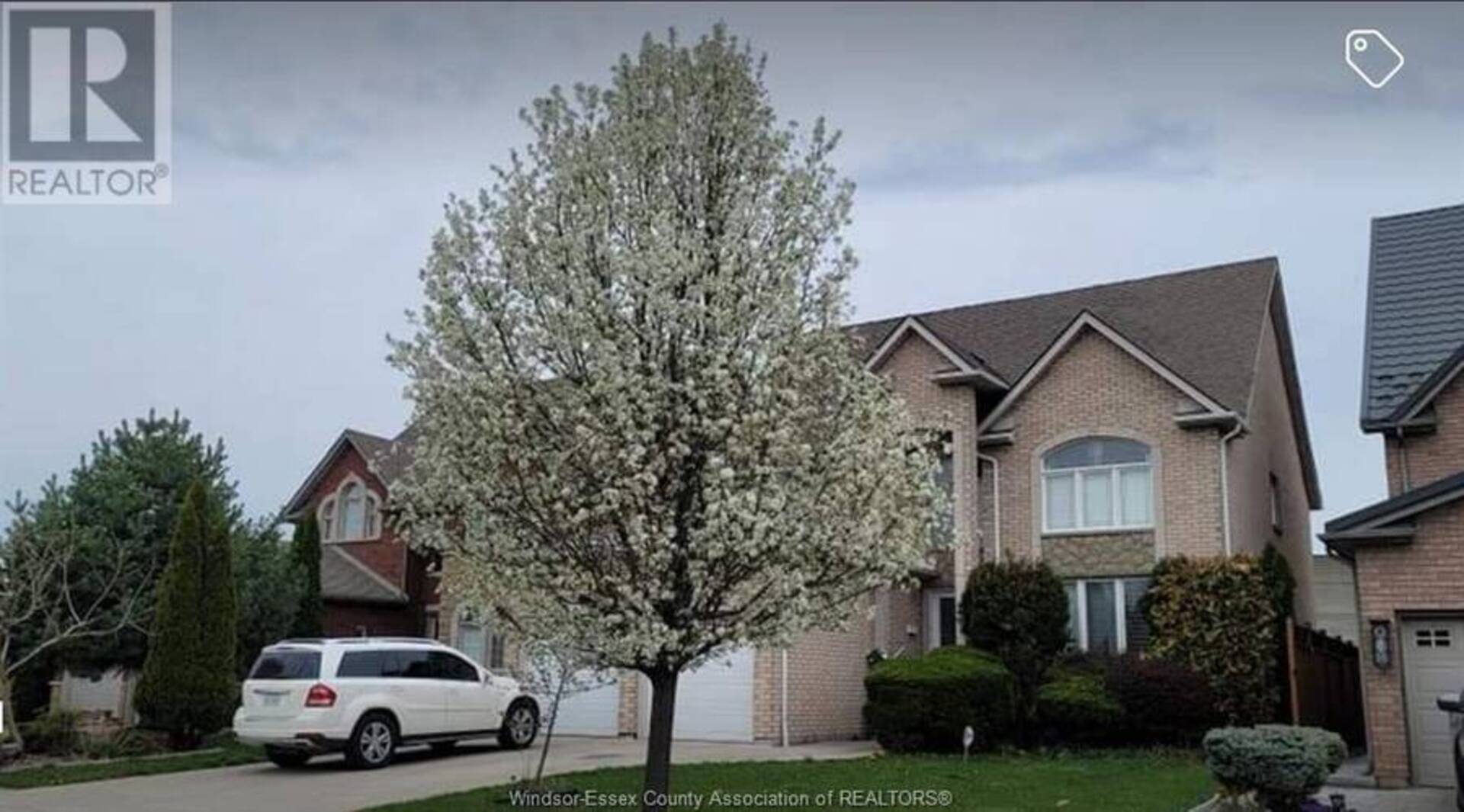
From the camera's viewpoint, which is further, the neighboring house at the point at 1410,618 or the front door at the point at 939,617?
the front door at the point at 939,617

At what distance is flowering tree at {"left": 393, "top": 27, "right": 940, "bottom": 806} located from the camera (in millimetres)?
9281

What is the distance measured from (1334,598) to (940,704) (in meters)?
18.7

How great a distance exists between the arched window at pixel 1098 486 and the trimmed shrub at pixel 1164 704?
334cm

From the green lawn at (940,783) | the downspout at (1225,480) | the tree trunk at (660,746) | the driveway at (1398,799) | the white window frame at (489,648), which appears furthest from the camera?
the white window frame at (489,648)

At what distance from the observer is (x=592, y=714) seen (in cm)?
2261

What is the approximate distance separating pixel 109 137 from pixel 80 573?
1190 cm

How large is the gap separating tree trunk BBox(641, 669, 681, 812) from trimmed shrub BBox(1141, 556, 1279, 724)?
450 inches

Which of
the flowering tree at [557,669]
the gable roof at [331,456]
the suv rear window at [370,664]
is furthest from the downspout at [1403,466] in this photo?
the gable roof at [331,456]

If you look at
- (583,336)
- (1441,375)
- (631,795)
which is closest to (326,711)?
(631,795)

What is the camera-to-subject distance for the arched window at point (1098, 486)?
70.2 ft

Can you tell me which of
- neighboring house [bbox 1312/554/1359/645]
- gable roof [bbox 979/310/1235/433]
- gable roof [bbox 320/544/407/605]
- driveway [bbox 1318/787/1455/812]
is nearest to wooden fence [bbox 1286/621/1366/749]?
driveway [bbox 1318/787/1455/812]

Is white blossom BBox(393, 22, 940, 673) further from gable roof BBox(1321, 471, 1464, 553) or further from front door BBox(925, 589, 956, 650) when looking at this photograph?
front door BBox(925, 589, 956, 650)

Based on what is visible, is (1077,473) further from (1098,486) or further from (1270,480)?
(1270,480)

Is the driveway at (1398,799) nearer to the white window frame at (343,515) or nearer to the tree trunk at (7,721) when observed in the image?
the tree trunk at (7,721)
